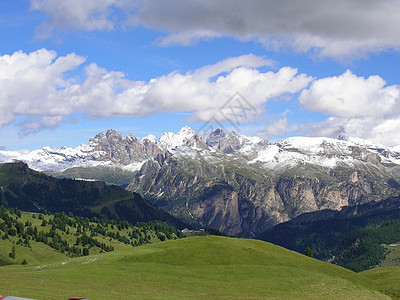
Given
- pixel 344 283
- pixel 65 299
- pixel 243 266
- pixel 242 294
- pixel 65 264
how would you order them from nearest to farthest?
pixel 65 299 < pixel 242 294 < pixel 344 283 < pixel 243 266 < pixel 65 264

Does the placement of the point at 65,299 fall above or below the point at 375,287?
above

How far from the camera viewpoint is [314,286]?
9669cm

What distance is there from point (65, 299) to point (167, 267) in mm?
45243

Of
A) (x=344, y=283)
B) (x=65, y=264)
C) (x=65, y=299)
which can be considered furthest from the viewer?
(x=65, y=264)

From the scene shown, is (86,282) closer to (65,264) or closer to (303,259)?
(65,264)

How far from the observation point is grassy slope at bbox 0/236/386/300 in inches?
3386

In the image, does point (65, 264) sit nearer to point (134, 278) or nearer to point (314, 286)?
point (134, 278)

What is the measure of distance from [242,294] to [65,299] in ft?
112

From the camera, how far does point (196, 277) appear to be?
104 meters

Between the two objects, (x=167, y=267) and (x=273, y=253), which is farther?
(x=273, y=253)

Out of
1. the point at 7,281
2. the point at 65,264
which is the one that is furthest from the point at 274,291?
the point at 65,264

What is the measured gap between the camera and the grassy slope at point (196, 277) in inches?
3386

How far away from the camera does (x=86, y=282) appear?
95500 mm

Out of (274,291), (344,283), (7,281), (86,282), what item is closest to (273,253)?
(344,283)
